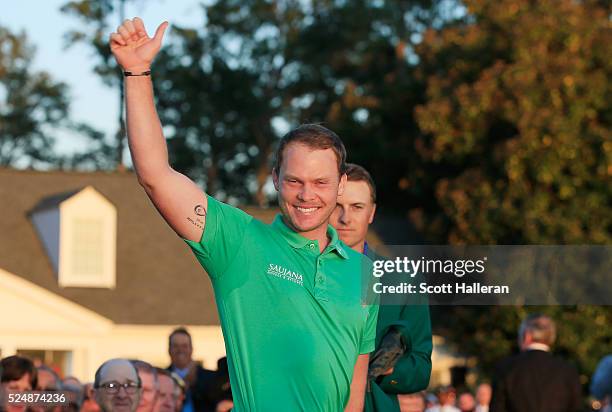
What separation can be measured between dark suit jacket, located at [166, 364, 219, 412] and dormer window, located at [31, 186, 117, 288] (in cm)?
1910

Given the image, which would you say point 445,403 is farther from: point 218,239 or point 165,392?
point 218,239

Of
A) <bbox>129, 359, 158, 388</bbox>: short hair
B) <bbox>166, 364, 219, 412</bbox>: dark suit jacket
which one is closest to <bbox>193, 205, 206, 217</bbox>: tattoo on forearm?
<bbox>129, 359, 158, 388</bbox>: short hair

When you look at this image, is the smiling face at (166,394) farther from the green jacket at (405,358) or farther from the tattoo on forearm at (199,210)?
the tattoo on forearm at (199,210)

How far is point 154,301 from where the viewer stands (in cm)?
2939

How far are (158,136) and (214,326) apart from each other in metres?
25.0

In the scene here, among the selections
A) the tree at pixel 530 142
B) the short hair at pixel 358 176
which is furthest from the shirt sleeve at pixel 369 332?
the tree at pixel 530 142

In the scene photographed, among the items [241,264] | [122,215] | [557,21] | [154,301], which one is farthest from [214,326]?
[241,264]

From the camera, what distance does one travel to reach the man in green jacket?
6008 mm

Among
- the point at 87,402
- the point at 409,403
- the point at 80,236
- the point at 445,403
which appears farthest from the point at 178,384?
the point at 80,236

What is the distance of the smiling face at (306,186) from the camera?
425cm

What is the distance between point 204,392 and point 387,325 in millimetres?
4054

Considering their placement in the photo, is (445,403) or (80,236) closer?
(445,403)

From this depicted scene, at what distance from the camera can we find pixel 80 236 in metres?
29.1

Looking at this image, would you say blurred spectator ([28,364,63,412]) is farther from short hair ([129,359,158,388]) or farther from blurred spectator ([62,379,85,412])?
short hair ([129,359,158,388])
